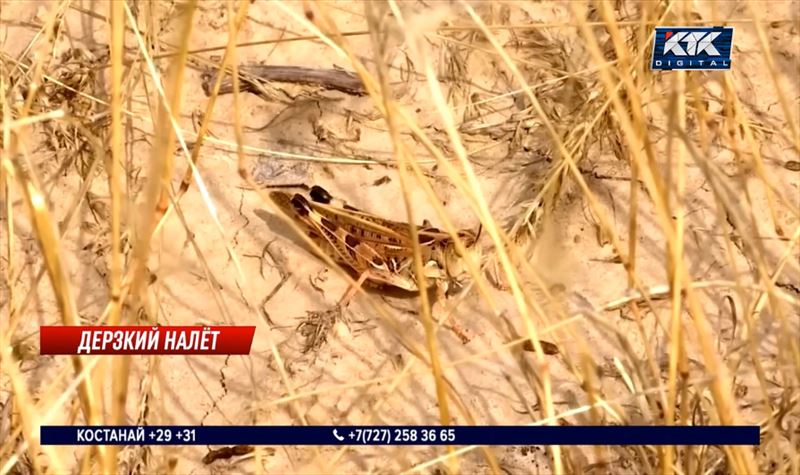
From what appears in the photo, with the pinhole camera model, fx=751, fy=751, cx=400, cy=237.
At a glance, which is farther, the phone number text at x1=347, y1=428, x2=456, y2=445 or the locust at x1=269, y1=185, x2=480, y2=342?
the locust at x1=269, y1=185, x2=480, y2=342

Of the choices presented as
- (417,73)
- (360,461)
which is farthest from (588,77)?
(360,461)

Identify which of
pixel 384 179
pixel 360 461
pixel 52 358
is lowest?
pixel 360 461

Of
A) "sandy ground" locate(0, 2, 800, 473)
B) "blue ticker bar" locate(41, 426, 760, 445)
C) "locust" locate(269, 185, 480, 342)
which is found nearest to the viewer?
"blue ticker bar" locate(41, 426, 760, 445)

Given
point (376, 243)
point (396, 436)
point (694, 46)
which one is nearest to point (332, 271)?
point (376, 243)

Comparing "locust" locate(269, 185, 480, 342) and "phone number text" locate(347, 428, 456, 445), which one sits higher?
"locust" locate(269, 185, 480, 342)

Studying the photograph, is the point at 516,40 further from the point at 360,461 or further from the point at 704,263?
the point at 360,461

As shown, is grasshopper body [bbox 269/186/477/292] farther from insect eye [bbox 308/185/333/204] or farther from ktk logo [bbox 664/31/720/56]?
ktk logo [bbox 664/31/720/56]

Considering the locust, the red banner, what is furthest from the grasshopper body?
the red banner
